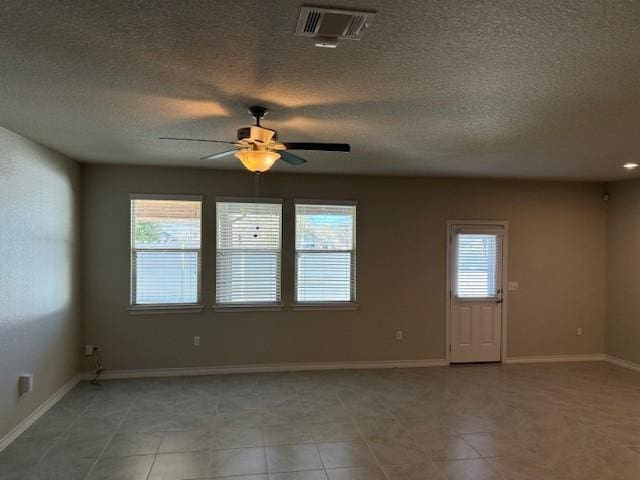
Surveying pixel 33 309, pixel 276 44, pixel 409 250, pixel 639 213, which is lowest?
pixel 33 309

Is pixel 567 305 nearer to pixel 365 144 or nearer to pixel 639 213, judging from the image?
pixel 639 213

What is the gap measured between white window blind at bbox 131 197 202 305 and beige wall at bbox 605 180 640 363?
19.5 feet

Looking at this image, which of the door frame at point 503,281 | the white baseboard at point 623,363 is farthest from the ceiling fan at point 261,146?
the white baseboard at point 623,363

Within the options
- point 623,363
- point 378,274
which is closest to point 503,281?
point 378,274

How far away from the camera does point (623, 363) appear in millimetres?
6008

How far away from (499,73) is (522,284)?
15.3 ft

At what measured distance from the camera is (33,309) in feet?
13.0

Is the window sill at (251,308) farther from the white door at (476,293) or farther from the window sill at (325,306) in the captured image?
the white door at (476,293)

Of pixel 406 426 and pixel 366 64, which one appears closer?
pixel 366 64

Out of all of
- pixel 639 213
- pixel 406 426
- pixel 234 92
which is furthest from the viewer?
pixel 639 213

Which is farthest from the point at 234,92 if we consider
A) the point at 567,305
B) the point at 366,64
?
the point at 567,305

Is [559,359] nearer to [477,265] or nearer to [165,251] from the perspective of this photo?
[477,265]

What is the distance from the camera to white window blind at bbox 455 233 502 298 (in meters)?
6.05

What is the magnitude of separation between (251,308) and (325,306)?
0.99 meters
